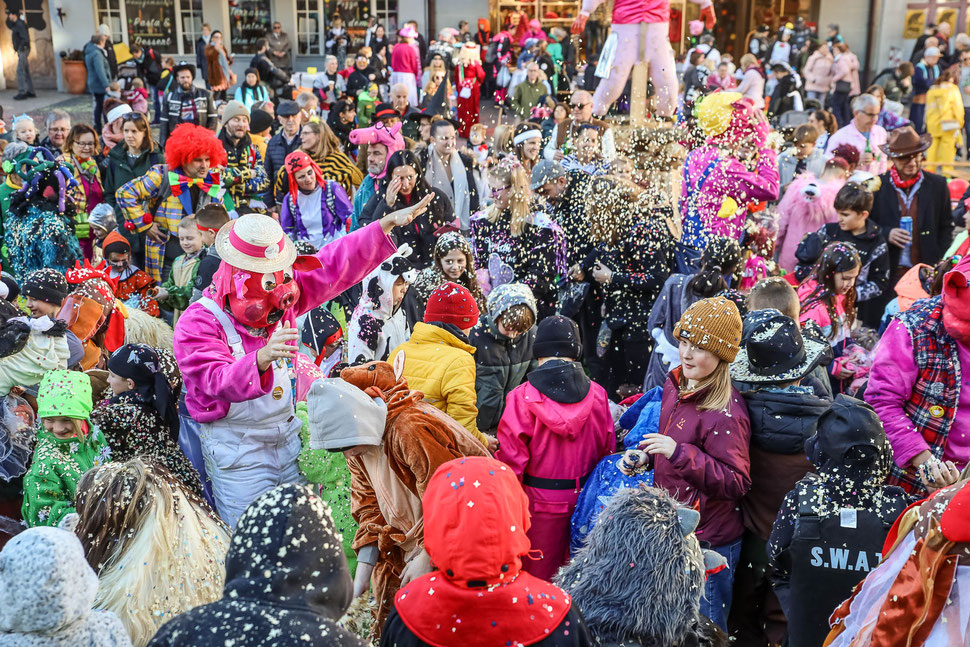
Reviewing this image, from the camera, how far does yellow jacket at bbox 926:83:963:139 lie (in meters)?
13.1

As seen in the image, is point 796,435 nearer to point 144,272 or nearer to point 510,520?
point 510,520

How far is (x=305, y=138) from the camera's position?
7.81 meters

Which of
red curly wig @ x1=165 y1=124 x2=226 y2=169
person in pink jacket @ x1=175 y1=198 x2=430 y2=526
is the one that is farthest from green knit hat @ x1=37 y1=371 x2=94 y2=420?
red curly wig @ x1=165 y1=124 x2=226 y2=169

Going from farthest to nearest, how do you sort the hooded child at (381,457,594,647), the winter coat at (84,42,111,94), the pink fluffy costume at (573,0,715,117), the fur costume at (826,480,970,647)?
the winter coat at (84,42,111,94) → the pink fluffy costume at (573,0,715,117) → the fur costume at (826,480,970,647) → the hooded child at (381,457,594,647)

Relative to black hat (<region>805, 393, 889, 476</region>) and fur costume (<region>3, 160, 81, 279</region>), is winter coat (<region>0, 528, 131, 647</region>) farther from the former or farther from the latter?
fur costume (<region>3, 160, 81, 279</region>)

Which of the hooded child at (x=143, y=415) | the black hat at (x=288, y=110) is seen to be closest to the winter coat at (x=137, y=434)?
the hooded child at (x=143, y=415)

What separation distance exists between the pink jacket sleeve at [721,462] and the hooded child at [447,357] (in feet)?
2.92

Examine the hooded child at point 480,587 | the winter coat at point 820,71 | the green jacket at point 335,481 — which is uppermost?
the winter coat at point 820,71

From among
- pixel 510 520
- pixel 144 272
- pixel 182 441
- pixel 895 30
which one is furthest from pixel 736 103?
pixel 895 30

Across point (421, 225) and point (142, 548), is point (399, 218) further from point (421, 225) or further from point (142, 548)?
point (421, 225)

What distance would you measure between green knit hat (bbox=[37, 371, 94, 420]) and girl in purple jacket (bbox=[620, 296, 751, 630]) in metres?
2.09

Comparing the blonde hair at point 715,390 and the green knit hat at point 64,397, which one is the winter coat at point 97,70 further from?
the blonde hair at point 715,390

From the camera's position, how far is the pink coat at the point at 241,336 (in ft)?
10.6

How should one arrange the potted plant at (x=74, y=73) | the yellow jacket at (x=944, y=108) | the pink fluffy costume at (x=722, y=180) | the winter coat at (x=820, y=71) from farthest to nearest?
the potted plant at (x=74, y=73) → the winter coat at (x=820, y=71) → the yellow jacket at (x=944, y=108) → the pink fluffy costume at (x=722, y=180)
